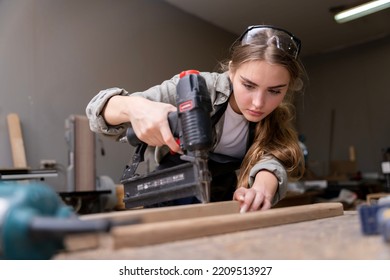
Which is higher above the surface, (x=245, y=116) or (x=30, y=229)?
(x=245, y=116)

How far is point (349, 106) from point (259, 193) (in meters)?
5.76

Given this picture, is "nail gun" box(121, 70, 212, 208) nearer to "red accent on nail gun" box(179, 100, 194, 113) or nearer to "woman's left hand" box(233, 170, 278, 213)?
"red accent on nail gun" box(179, 100, 194, 113)

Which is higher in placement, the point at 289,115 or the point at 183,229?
the point at 289,115

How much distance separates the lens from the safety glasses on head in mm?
1374

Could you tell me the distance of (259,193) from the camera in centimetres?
117

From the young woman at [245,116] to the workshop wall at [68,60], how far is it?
2191 millimetres

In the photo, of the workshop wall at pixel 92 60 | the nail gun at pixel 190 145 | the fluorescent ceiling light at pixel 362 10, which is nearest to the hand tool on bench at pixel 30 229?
the nail gun at pixel 190 145

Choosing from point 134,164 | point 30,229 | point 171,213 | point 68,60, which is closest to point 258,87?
point 134,164

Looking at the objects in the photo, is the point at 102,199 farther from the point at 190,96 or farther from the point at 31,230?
the point at 31,230

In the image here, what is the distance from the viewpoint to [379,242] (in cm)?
58

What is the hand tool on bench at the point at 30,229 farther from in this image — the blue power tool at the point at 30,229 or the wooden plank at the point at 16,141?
the wooden plank at the point at 16,141

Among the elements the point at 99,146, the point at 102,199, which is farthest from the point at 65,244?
the point at 99,146

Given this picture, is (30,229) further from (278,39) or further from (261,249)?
(278,39)

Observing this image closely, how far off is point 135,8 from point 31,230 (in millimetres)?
4185
